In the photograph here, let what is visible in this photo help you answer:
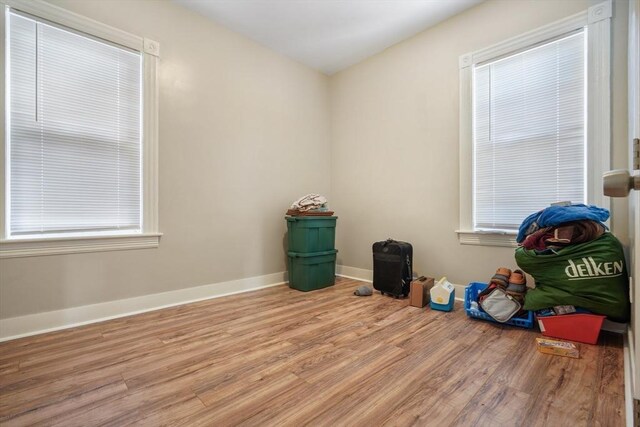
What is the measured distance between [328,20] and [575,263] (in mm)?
2927

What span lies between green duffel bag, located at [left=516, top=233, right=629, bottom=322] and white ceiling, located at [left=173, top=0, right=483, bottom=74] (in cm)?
233

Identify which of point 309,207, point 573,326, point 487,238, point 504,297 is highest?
point 309,207

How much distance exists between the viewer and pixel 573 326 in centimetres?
178

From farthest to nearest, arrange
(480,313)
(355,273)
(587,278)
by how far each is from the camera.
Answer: (355,273) → (480,313) → (587,278)

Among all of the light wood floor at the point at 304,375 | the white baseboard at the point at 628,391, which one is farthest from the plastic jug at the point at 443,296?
the white baseboard at the point at 628,391

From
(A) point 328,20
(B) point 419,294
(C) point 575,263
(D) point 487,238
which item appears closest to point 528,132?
(D) point 487,238

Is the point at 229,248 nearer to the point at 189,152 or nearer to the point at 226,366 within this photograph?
the point at 189,152

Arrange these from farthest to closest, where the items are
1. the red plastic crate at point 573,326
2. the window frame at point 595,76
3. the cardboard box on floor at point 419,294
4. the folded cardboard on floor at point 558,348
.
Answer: the cardboard box on floor at point 419,294
the window frame at point 595,76
the red plastic crate at point 573,326
the folded cardboard on floor at point 558,348

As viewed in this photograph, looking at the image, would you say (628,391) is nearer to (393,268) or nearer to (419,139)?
(393,268)

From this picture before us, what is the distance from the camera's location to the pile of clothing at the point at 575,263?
5.56ft

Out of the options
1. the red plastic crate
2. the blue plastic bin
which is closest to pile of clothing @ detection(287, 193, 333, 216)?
the blue plastic bin

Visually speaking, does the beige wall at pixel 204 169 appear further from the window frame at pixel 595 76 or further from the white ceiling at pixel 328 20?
the window frame at pixel 595 76

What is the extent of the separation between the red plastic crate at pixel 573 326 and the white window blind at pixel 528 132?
0.87 metres

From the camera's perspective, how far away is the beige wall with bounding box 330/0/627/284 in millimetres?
2416
